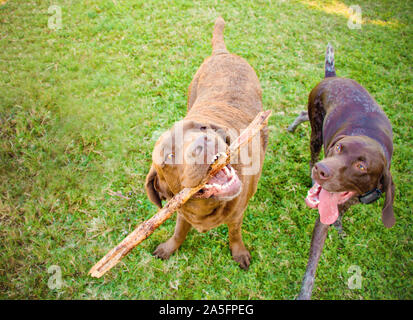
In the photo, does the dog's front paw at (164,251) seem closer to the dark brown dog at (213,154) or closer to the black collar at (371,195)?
the dark brown dog at (213,154)

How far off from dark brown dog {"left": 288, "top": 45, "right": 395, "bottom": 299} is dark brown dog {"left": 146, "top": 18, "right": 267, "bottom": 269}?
2.54 ft

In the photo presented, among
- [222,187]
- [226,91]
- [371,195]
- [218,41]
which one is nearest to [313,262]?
[371,195]

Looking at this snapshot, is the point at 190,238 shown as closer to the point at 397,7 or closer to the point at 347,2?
the point at 347,2

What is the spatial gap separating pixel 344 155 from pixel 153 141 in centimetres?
296

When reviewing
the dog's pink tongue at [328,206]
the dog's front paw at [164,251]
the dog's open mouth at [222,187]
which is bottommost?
the dog's front paw at [164,251]

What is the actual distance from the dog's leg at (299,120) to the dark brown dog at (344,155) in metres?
0.62

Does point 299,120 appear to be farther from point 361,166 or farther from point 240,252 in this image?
point 240,252

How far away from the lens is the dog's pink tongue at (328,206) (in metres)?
2.91

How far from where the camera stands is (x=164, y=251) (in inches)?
136

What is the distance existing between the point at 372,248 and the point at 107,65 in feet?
19.0

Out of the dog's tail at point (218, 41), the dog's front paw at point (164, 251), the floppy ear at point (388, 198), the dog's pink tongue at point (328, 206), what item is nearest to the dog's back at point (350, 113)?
the floppy ear at point (388, 198)

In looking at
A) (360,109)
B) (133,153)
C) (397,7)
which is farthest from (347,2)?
(133,153)

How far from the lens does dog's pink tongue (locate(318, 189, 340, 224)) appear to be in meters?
2.91

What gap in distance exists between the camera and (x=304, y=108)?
5273mm
